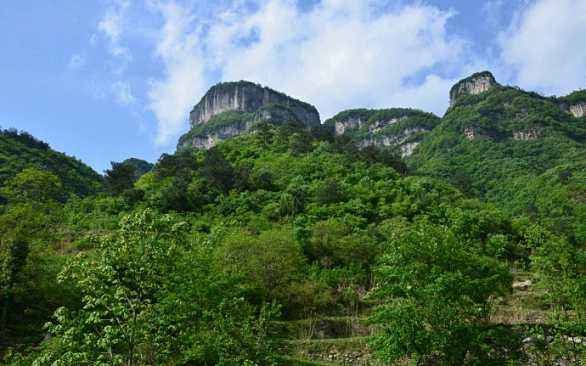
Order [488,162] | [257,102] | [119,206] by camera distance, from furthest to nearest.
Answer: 1. [257,102]
2. [488,162]
3. [119,206]

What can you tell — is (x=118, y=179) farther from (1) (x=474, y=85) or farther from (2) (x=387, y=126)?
(1) (x=474, y=85)

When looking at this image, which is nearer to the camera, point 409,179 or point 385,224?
point 385,224

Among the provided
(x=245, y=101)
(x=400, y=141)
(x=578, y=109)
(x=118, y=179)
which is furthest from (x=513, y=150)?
(x=245, y=101)

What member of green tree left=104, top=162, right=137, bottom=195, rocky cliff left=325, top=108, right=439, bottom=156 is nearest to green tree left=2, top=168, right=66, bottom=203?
green tree left=104, top=162, right=137, bottom=195

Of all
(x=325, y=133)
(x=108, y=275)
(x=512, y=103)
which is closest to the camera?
(x=108, y=275)

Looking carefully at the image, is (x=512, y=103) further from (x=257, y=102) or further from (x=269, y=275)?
(x=269, y=275)

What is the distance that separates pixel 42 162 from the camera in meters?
57.9

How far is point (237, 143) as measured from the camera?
6794 centimetres

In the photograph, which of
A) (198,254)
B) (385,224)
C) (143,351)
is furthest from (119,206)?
(143,351)

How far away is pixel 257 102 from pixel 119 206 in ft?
307

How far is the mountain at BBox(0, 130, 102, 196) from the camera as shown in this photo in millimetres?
52750

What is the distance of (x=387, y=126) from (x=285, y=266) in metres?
112

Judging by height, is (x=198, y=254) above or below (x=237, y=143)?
below

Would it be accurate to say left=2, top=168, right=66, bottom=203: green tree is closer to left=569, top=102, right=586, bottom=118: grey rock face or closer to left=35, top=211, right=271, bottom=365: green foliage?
left=35, top=211, right=271, bottom=365: green foliage
